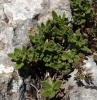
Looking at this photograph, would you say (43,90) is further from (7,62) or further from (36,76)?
(7,62)

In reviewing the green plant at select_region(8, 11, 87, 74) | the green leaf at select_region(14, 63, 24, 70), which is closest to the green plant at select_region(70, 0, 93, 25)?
the green plant at select_region(8, 11, 87, 74)

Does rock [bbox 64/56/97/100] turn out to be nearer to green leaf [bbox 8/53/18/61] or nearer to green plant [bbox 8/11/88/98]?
green plant [bbox 8/11/88/98]

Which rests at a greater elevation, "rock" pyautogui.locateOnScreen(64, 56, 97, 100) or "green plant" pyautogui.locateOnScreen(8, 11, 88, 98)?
"green plant" pyautogui.locateOnScreen(8, 11, 88, 98)

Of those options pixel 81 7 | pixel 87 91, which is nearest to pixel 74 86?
pixel 87 91

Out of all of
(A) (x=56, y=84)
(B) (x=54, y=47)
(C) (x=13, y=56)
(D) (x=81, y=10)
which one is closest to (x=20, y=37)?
(C) (x=13, y=56)

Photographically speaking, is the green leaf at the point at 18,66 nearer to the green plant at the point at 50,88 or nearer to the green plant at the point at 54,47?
the green plant at the point at 54,47

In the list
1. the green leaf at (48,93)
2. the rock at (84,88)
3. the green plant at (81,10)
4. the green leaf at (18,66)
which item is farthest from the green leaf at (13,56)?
the green plant at (81,10)

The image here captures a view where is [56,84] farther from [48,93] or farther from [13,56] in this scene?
[13,56]
